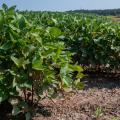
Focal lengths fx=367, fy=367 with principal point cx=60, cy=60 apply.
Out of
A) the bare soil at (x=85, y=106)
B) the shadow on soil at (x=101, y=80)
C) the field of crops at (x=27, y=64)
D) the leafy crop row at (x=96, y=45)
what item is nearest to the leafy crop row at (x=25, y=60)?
the field of crops at (x=27, y=64)

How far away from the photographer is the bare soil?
4246mm

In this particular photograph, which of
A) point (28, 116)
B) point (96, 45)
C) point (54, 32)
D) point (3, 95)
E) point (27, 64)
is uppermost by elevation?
point (54, 32)

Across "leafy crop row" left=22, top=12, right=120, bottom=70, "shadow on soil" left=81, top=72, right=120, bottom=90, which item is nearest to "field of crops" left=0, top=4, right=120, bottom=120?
"shadow on soil" left=81, top=72, right=120, bottom=90

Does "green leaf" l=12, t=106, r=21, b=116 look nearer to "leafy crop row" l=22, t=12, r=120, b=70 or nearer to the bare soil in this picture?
the bare soil

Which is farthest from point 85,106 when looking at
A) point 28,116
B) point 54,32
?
point 54,32

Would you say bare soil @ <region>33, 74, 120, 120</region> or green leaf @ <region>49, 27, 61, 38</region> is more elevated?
green leaf @ <region>49, 27, 61, 38</region>

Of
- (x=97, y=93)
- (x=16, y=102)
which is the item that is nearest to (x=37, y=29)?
(x=16, y=102)

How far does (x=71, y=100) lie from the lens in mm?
4832

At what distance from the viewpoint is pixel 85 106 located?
4590 mm

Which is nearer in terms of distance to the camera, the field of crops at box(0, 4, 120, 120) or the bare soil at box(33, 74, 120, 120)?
the field of crops at box(0, 4, 120, 120)

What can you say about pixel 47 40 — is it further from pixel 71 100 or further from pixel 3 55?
pixel 71 100

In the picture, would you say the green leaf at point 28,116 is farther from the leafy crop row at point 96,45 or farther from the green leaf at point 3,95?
the leafy crop row at point 96,45

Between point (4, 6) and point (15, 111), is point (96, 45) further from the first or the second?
point (15, 111)

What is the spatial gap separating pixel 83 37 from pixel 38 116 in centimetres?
240
